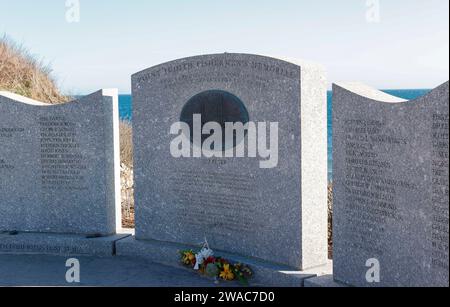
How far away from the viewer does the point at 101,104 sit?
8.09 meters

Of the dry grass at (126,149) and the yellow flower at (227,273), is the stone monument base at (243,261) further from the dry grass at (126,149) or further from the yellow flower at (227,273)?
the dry grass at (126,149)

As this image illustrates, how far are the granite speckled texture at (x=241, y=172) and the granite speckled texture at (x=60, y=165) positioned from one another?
50 centimetres

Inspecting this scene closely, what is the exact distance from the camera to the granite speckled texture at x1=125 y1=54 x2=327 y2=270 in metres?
6.38

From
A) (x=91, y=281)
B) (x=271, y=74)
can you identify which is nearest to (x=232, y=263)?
→ (x=91, y=281)

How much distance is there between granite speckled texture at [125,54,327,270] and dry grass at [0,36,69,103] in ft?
28.0

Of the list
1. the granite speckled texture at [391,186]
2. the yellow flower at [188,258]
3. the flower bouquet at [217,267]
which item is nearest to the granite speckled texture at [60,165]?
the yellow flower at [188,258]

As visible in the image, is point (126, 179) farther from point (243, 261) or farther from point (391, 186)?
point (391, 186)

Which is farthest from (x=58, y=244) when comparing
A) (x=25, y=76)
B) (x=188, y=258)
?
(x=25, y=76)

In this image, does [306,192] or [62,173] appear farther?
[62,173]

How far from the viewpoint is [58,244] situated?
8.26 meters

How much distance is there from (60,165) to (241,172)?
118 inches

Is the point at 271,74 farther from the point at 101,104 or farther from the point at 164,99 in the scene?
the point at 101,104
